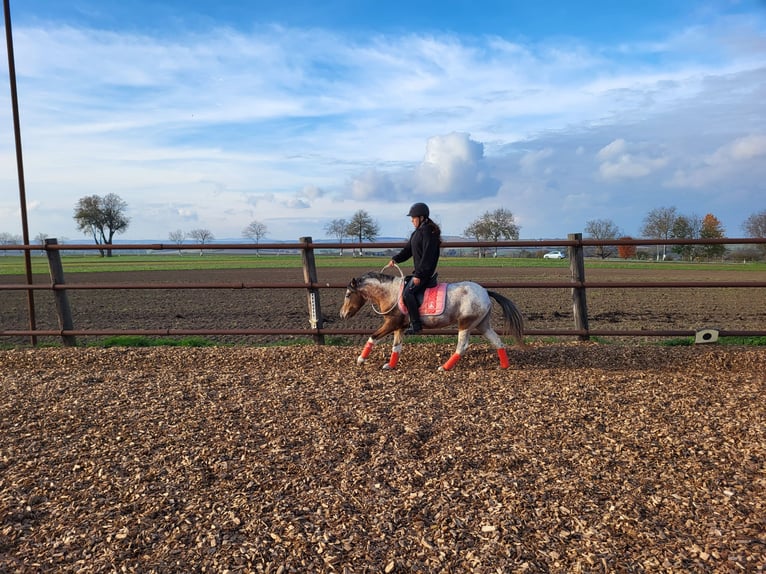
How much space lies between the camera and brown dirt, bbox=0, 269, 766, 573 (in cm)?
285

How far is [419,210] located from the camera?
247 inches

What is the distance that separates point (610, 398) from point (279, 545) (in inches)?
138

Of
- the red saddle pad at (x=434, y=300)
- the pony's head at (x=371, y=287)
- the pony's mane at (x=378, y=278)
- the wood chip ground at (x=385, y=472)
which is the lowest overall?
the wood chip ground at (x=385, y=472)

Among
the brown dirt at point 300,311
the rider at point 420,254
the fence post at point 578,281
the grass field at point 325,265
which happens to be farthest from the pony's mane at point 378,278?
the grass field at point 325,265

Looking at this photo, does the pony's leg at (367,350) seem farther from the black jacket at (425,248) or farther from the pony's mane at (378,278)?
the black jacket at (425,248)

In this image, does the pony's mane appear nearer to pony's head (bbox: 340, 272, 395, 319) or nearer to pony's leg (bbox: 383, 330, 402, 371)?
pony's head (bbox: 340, 272, 395, 319)

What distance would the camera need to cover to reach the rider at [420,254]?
245 inches

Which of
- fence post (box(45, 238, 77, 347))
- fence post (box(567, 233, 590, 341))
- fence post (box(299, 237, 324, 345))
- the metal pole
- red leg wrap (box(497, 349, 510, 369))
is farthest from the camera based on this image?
the metal pole

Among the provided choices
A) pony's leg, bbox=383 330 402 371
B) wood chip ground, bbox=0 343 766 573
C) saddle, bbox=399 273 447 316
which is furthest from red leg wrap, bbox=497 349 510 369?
pony's leg, bbox=383 330 402 371

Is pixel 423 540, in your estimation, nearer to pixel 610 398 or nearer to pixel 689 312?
pixel 610 398

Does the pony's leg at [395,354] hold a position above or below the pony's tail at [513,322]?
below

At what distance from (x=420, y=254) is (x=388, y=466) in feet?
9.75

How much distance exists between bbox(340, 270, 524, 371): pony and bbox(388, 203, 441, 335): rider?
12cm

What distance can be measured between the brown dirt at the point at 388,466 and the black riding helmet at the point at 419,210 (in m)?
1.77
